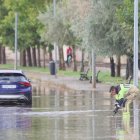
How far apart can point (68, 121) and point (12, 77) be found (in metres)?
8.65

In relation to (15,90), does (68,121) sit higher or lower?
lower

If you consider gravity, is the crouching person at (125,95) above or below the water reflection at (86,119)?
above

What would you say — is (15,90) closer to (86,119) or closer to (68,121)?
(86,119)

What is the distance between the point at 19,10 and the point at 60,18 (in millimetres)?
14558

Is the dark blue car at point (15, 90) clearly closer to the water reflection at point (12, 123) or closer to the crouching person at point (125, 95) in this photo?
the water reflection at point (12, 123)

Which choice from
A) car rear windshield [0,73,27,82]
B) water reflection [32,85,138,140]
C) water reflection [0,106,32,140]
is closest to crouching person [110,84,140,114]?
water reflection [32,85,138,140]

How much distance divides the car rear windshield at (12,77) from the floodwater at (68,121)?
1.15m

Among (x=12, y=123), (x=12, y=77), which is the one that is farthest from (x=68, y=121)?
(x=12, y=77)

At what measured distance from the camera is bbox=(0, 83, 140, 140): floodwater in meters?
16.3

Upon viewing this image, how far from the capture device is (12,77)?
2819cm

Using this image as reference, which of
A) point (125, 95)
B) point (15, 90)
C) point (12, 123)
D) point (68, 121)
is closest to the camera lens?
point (12, 123)

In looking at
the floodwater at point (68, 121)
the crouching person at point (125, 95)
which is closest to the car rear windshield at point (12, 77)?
the floodwater at point (68, 121)

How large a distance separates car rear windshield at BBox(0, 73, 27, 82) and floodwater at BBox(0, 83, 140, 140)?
1.15 meters

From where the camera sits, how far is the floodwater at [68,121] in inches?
640
